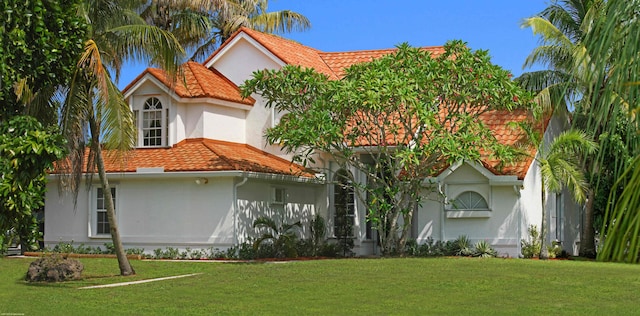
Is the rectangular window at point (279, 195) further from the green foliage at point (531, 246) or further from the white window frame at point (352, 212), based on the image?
the green foliage at point (531, 246)

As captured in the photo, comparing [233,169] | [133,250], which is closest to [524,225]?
[233,169]

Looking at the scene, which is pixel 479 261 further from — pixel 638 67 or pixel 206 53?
pixel 206 53

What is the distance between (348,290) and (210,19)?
28260 mm

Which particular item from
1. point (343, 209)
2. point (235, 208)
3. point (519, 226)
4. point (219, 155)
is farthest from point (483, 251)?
point (219, 155)

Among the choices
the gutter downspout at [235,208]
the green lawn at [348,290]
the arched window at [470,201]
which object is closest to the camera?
the green lawn at [348,290]

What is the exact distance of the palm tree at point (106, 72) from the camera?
18.3m

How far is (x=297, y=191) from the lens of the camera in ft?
98.6

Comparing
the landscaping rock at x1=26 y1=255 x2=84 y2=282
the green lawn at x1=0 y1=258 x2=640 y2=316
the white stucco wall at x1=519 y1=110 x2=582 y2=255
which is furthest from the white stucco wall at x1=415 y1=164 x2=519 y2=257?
the landscaping rock at x1=26 y1=255 x2=84 y2=282

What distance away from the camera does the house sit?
87.7ft

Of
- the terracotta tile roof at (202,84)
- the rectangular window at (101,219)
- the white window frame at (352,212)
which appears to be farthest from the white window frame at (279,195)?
the rectangular window at (101,219)

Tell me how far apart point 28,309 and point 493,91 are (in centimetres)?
1389

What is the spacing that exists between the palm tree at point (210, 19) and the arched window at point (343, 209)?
519 inches

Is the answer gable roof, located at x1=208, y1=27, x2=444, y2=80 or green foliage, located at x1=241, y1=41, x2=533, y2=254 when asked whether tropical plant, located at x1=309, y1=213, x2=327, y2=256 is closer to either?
green foliage, located at x1=241, y1=41, x2=533, y2=254

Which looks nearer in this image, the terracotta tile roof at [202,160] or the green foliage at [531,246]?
the terracotta tile roof at [202,160]
